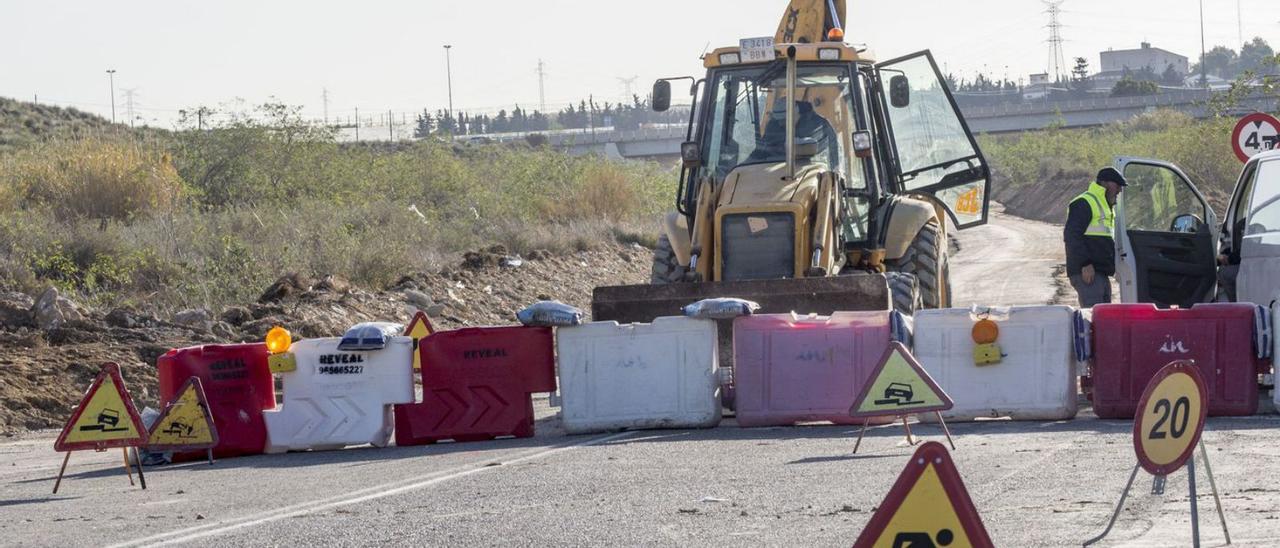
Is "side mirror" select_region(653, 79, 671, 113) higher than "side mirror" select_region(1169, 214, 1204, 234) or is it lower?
higher

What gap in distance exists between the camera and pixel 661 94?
15.1 metres

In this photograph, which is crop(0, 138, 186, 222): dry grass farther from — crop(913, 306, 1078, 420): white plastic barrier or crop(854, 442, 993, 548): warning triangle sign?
crop(854, 442, 993, 548): warning triangle sign

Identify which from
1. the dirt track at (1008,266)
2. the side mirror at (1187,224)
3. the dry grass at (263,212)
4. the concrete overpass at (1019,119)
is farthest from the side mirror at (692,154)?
the concrete overpass at (1019,119)

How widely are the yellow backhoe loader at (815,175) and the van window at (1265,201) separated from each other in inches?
113

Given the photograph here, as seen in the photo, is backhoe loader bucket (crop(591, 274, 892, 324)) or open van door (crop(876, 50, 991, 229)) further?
open van door (crop(876, 50, 991, 229))

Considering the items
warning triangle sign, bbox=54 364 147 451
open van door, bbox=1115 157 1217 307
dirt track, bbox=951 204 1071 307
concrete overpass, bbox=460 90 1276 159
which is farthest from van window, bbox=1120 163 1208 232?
concrete overpass, bbox=460 90 1276 159

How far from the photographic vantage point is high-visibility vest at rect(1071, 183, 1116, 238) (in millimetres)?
14547

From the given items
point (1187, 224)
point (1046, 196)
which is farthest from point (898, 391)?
point (1046, 196)

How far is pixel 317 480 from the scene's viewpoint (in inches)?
412

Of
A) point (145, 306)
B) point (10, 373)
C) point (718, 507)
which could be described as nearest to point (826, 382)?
point (718, 507)

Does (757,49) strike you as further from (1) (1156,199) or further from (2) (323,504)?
(2) (323,504)

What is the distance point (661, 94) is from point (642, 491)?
6.56 metres

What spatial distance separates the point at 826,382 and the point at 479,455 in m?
2.65

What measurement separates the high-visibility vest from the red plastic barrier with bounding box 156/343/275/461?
7.27 meters
